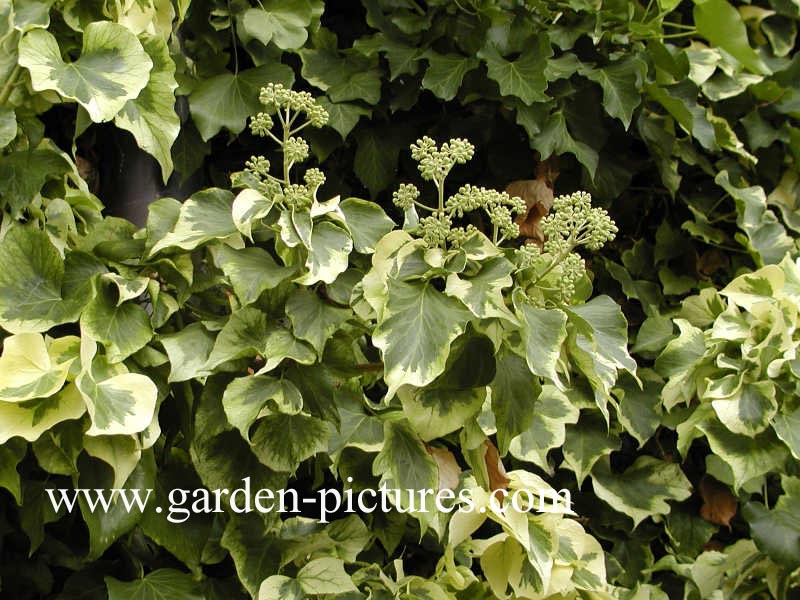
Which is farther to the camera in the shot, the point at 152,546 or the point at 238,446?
the point at 152,546

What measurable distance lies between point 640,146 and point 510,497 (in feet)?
2.85

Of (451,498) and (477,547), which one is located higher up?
(451,498)

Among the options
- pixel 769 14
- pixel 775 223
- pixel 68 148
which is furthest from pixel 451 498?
pixel 769 14

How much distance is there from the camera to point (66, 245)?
3.73ft

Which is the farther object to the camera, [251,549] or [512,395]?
[251,549]

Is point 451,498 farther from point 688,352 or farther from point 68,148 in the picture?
point 68,148

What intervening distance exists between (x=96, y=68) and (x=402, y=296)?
41 centimetres

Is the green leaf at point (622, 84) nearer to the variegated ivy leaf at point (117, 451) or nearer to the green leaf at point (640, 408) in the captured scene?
the green leaf at point (640, 408)

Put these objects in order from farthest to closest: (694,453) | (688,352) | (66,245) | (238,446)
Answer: (694,453) → (688,352) → (66,245) → (238,446)

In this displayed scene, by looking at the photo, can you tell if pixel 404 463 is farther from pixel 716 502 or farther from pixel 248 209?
pixel 716 502

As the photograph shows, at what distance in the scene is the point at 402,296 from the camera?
0.91m

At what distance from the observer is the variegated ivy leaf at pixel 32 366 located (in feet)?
2.84

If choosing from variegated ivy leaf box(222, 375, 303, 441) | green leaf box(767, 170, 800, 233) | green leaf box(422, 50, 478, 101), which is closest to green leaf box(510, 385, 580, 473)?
variegated ivy leaf box(222, 375, 303, 441)

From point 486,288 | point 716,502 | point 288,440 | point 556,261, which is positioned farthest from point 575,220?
point 716,502
